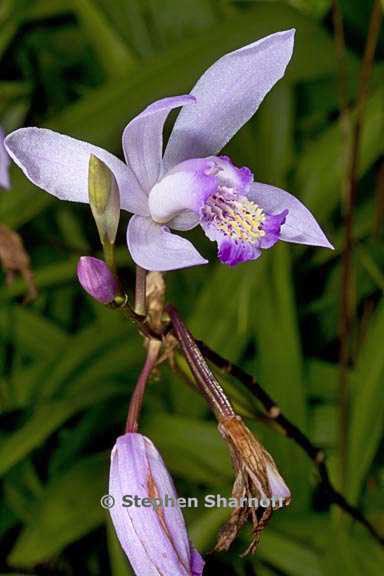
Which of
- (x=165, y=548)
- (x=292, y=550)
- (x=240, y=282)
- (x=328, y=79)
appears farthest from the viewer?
(x=328, y=79)

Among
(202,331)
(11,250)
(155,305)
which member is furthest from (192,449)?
(155,305)

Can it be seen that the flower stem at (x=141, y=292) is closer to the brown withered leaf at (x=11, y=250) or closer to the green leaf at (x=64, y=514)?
the brown withered leaf at (x=11, y=250)

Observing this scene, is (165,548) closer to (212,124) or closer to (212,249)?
(212,124)

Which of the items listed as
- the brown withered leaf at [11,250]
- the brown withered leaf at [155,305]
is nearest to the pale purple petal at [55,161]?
the brown withered leaf at [155,305]

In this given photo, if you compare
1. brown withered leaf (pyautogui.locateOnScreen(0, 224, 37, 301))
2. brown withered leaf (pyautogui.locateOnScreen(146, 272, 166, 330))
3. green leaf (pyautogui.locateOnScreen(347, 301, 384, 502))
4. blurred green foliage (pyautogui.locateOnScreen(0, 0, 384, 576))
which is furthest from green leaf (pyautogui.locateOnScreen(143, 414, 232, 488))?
brown withered leaf (pyautogui.locateOnScreen(146, 272, 166, 330))

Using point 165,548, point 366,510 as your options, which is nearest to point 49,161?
point 165,548

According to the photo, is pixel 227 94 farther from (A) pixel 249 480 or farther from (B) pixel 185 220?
(A) pixel 249 480
